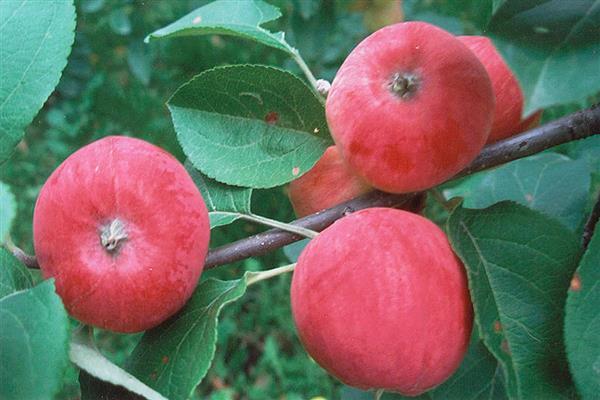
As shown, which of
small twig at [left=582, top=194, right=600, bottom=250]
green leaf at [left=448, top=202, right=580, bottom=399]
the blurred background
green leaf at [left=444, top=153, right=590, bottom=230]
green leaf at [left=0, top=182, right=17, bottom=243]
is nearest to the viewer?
green leaf at [left=0, top=182, right=17, bottom=243]

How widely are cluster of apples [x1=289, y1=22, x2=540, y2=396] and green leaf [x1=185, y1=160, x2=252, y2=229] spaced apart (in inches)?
5.4

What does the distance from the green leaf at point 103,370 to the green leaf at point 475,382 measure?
30cm

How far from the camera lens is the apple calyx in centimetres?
65

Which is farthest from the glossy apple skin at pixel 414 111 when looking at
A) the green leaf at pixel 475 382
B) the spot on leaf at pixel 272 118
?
the green leaf at pixel 475 382

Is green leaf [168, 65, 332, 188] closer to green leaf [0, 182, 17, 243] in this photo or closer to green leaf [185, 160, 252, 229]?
green leaf [185, 160, 252, 229]

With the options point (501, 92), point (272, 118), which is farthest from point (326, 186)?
point (501, 92)

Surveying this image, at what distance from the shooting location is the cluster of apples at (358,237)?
1.95 feet

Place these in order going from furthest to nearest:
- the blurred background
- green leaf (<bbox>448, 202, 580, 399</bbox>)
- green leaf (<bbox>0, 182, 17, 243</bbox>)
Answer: the blurred background
green leaf (<bbox>448, 202, 580, 399</bbox>)
green leaf (<bbox>0, 182, 17, 243</bbox>)

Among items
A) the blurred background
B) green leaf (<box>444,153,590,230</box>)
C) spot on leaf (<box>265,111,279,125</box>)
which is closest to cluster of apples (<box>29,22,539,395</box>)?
spot on leaf (<box>265,111,279,125</box>)

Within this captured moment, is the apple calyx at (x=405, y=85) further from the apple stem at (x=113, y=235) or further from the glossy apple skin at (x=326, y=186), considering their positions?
the apple stem at (x=113, y=235)

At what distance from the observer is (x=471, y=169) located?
2.35ft

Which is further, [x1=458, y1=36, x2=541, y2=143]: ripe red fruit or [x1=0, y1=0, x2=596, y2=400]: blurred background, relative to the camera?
[x1=0, y1=0, x2=596, y2=400]: blurred background

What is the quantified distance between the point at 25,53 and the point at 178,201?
0.20 meters

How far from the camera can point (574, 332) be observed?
1.90 ft
